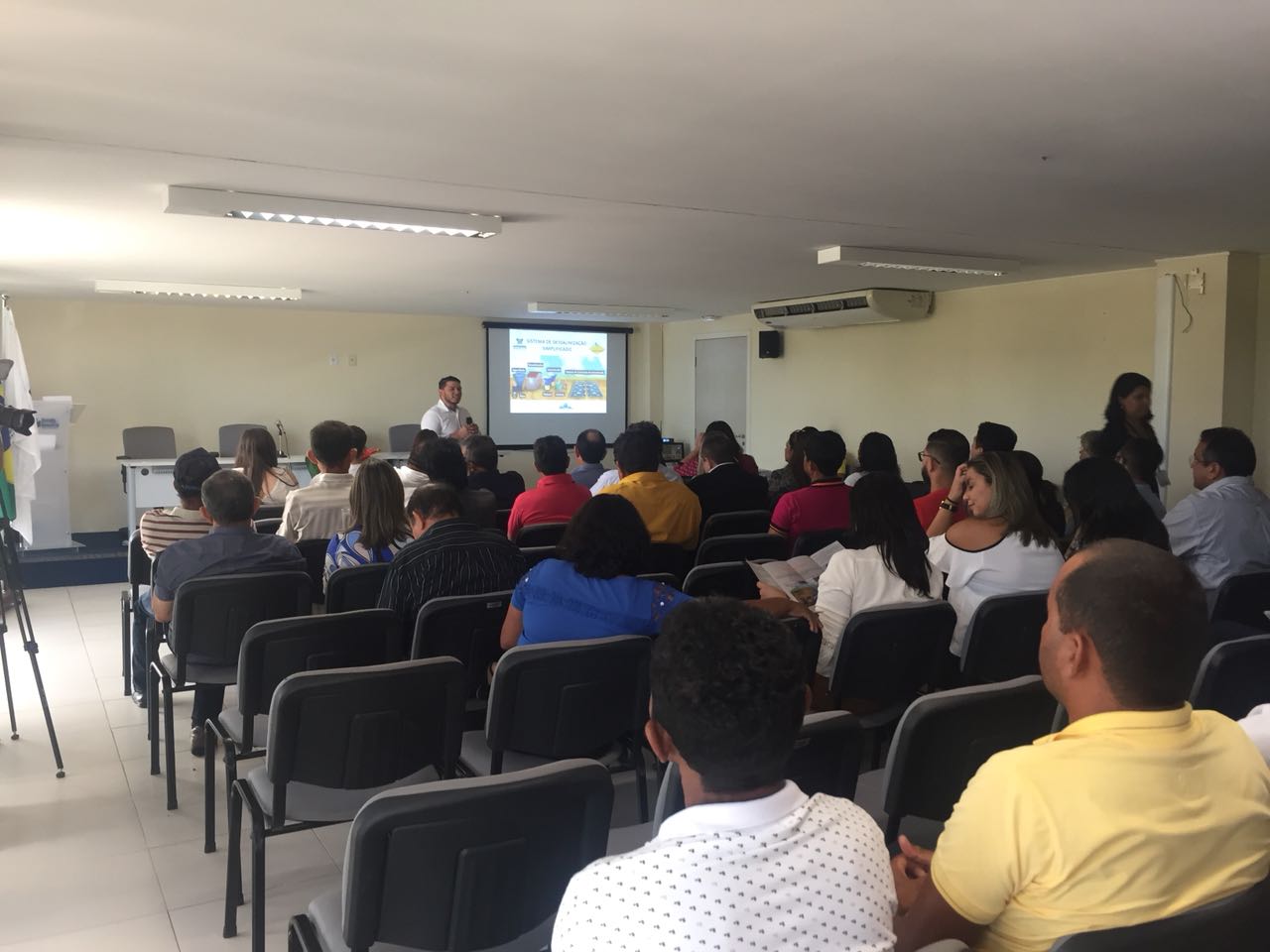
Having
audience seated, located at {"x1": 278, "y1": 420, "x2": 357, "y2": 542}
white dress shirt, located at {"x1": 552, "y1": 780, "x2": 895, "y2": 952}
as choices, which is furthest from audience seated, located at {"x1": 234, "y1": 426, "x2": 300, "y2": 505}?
white dress shirt, located at {"x1": 552, "y1": 780, "x2": 895, "y2": 952}

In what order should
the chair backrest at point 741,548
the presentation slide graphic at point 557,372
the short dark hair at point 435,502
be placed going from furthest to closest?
the presentation slide graphic at point 557,372 < the chair backrest at point 741,548 < the short dark hair at point 435,502

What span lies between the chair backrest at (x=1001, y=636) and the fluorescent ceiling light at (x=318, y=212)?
308cm

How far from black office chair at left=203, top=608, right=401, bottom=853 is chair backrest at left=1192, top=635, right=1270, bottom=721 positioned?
7.53ft

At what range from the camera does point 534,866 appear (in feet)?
5.57

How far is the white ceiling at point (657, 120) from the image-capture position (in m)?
2.28

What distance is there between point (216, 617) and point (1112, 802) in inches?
117

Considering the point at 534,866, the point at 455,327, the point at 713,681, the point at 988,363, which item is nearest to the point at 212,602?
the point at 534,866

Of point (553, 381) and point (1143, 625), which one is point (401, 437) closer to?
point (553, 381)

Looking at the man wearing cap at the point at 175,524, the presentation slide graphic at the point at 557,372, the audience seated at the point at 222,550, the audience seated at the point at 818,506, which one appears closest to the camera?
the audience seated at the point at 222,550

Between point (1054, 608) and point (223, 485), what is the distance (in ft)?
9.84

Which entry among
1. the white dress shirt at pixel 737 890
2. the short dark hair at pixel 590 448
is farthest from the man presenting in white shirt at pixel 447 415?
the white dress shirt at pixel 737 890

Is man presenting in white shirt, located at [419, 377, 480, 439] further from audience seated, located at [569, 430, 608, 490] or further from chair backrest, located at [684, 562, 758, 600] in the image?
chair backrest, located at [684, 562, 758, 600]

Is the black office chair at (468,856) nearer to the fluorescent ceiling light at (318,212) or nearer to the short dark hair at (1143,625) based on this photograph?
the short dark hair at (1143,625)

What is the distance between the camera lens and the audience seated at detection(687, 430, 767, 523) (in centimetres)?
532
